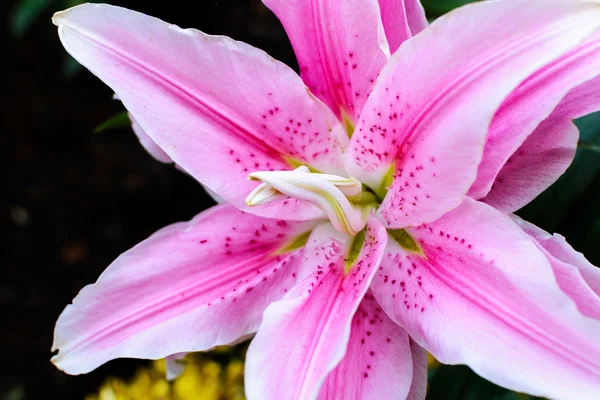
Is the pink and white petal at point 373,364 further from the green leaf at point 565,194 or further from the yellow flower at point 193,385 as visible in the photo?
the yellow flower at point 193,385

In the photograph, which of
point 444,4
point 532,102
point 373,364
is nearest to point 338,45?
point 532,102

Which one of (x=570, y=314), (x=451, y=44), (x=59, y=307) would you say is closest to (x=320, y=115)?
(x=451, y=44)

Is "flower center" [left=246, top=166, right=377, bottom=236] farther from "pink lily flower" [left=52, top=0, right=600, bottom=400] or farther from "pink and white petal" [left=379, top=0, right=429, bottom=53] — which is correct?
"pink and white petal" [left=379, top=0, right=429, bottom=53]

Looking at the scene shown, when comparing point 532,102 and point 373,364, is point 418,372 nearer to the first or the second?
point 373,364

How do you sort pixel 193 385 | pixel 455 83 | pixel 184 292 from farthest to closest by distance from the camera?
pixel 193 385
pixel 184 292
pixel 455 83

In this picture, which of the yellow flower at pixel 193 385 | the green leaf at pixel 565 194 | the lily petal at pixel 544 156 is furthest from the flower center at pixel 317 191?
the yellow flower at pixel 193 385
